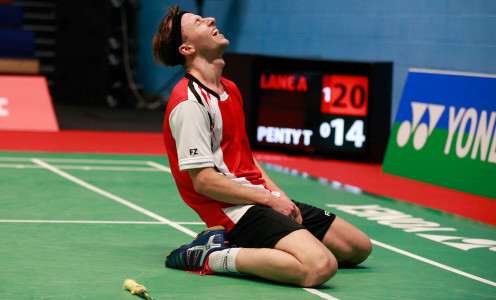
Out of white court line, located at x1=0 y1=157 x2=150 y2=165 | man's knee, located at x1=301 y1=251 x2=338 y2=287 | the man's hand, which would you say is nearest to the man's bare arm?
the man's hand

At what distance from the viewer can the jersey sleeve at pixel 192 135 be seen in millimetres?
4359

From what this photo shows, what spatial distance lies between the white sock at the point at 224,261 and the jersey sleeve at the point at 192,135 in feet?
1.45

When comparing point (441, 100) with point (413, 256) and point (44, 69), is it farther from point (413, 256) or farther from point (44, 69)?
point (44, 69)

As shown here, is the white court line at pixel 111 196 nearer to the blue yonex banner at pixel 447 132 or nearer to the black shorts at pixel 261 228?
the black shorts at pixel 261 228

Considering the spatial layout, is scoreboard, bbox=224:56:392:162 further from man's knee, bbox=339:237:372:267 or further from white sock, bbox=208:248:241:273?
white sock, bbox=208:248:241:273

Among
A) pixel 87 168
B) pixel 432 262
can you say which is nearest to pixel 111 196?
pixel 87 168

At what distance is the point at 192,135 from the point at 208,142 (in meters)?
0.11

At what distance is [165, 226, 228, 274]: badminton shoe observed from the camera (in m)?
4.51

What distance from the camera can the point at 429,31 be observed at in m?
9.90

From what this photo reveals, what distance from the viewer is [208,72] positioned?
15.3 ft

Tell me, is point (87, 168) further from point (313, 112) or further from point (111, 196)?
point (313, 112)

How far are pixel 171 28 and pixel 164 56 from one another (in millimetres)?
157

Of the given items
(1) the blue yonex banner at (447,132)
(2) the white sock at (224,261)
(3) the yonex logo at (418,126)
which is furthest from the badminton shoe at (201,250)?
(3) the yonex logo at (418,126)

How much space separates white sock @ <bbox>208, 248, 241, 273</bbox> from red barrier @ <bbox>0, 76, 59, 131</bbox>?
707 cm
